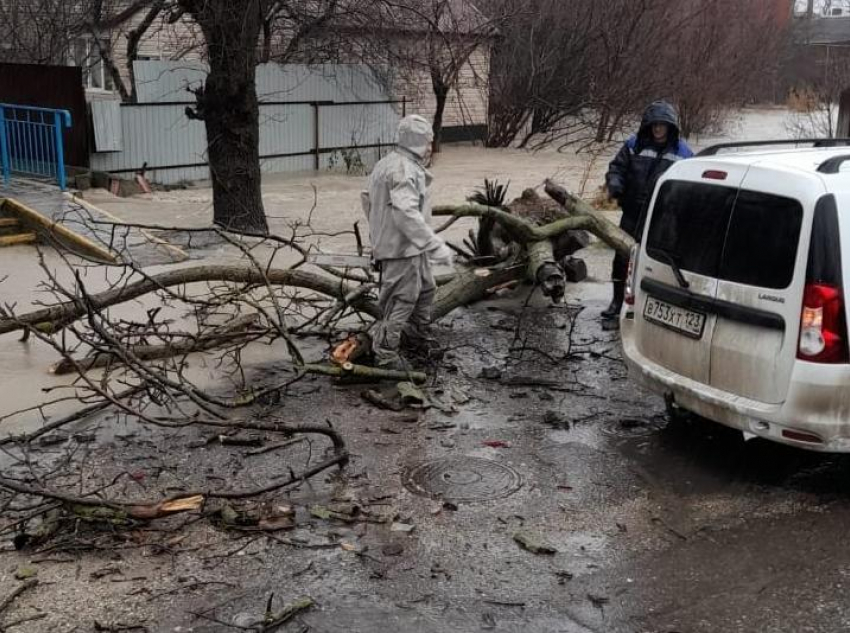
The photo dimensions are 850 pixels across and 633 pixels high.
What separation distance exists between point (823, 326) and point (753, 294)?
1.25 feet

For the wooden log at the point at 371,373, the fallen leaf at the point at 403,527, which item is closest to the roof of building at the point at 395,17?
the wooden log at the point at 371,373

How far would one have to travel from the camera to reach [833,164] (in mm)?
4523

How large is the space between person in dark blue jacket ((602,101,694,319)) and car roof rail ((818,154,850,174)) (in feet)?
10.3

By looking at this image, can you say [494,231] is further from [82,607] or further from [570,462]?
[82,607]

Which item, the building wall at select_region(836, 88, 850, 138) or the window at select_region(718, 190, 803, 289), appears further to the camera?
the building wall at select_region(836, 88, 850, 138)

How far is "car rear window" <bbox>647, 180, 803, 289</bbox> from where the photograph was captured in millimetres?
4469

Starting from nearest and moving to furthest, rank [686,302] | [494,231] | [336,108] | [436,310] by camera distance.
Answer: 1. [686,302]
2. [436,310]
3. [494,231]
4. [336,108]

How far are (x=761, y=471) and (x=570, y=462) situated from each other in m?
1.03

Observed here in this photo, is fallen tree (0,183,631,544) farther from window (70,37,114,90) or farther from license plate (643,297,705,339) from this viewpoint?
window (70,37,114,90)

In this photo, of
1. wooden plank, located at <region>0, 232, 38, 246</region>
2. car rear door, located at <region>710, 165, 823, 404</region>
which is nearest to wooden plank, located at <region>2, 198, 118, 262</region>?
wooden plank, located at <region>0, 232, 38, 246</region>

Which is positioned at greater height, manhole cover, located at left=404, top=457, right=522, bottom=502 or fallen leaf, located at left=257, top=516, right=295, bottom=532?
fallen leaf, located at left=257, top=516, right=295, bottom=532

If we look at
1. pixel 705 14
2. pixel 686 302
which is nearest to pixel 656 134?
pixel 686 302

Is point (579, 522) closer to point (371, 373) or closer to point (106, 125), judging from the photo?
point (371, 373)

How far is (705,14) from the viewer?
30281 mm
